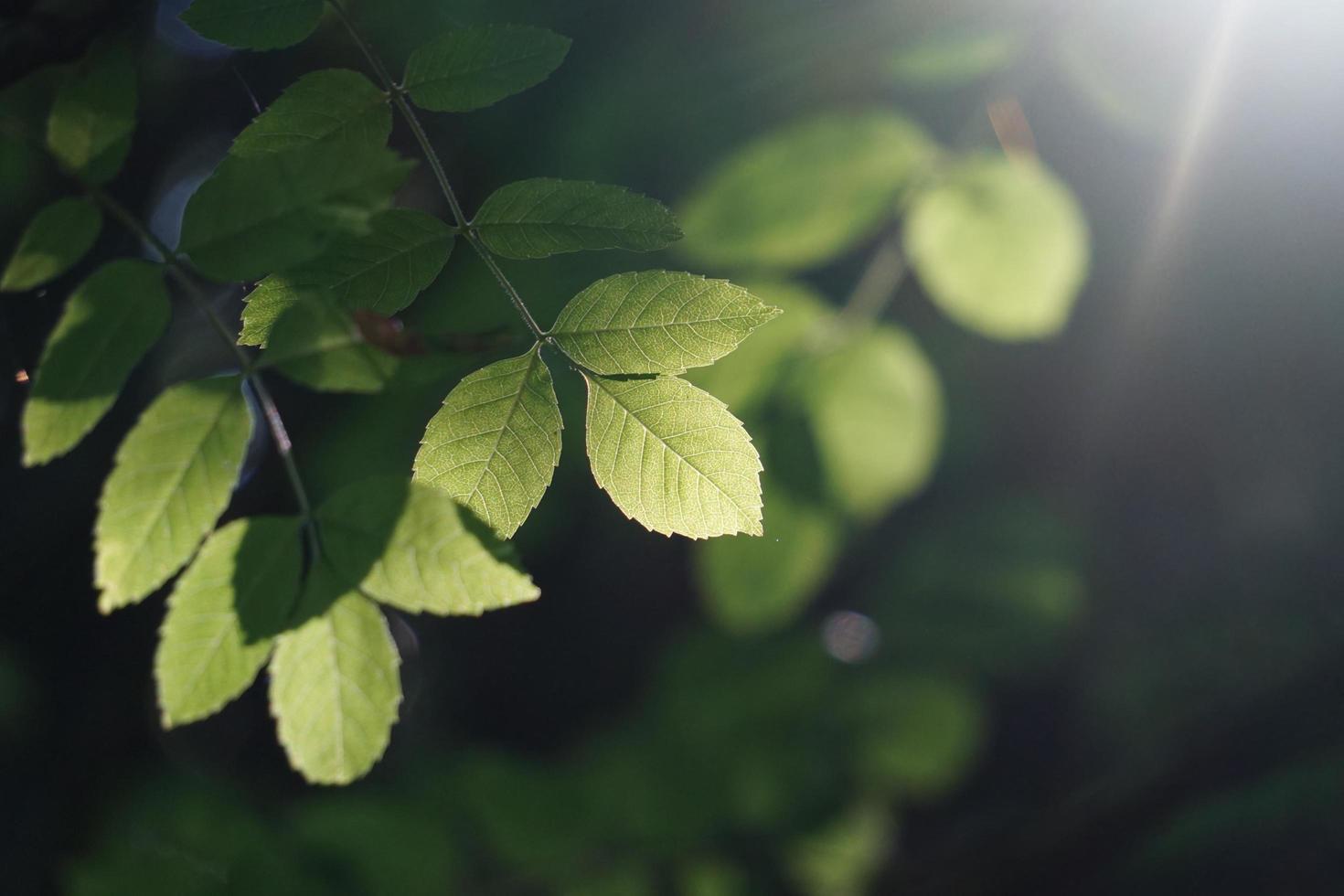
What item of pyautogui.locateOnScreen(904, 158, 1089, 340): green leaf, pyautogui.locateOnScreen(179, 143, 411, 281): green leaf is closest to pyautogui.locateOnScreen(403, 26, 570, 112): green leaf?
pyautogui.locateOnScreen(179, 143, 411, 281): green leaf

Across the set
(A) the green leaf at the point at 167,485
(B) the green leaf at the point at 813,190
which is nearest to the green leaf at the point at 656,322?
(A) the green leaf at the point at 167,485

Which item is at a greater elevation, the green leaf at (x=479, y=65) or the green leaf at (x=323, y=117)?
the green leaf at (x=479, y=65)

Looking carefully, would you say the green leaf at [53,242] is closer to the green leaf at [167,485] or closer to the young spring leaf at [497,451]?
the green leaf at [167,485]

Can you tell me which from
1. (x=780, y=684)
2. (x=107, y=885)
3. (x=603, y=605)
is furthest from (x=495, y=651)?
(x=107, y=885)

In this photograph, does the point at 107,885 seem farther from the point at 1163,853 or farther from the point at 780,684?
the point at 1163,853

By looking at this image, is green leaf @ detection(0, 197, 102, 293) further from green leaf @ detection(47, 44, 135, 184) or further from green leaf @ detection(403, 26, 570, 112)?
green leaf @ detection(403, 26, 570, 112)
